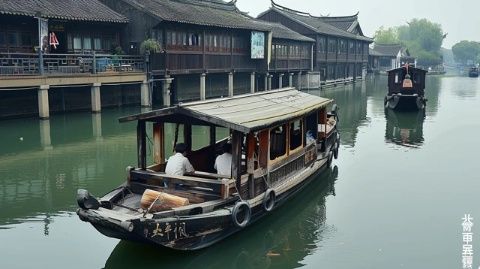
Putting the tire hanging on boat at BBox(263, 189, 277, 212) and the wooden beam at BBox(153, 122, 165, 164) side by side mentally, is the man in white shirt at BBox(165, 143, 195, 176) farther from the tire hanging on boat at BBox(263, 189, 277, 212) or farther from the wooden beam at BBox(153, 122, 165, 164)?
the tire hanging on boat at BBox(263, 189, 277, 212)

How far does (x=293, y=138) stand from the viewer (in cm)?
1352

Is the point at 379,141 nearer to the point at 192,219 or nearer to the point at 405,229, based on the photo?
the point at 405,229

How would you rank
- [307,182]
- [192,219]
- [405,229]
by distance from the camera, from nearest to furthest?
[192,219] < [405,229] < [307,182]

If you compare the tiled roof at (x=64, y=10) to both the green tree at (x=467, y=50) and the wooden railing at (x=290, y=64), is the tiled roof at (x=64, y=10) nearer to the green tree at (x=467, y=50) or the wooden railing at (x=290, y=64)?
the wooden railing at (x=290, y=64)

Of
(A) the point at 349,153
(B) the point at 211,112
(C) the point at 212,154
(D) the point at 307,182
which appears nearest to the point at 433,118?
(A) the point at 349,153

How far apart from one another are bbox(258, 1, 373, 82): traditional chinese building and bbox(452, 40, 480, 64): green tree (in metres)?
92.5

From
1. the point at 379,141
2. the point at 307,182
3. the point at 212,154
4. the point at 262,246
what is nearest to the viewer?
the point at 262,246

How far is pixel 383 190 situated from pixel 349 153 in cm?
507

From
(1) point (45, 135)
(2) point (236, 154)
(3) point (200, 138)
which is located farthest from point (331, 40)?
(2) point (236, 154)

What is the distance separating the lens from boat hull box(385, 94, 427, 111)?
3128cm

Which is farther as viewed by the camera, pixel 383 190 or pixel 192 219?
pixel 383 190

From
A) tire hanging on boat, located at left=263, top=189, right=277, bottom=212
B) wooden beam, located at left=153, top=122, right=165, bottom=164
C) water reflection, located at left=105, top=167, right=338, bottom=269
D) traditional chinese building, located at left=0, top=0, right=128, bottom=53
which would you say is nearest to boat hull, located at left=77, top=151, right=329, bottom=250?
water reflection, located at left=105, top=167, right=338, bottom=269

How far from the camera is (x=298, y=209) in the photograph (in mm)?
11672

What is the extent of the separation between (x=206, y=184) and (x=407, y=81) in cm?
2656
